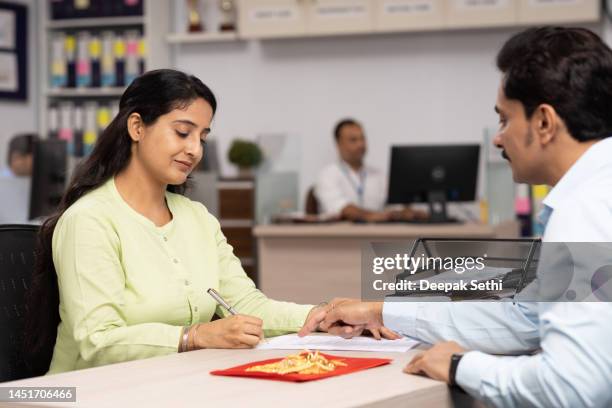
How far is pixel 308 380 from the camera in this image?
165cm

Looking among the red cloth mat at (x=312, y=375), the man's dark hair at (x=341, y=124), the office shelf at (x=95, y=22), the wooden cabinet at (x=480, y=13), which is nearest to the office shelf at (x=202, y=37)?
the office shelf at (x=95, y=22)

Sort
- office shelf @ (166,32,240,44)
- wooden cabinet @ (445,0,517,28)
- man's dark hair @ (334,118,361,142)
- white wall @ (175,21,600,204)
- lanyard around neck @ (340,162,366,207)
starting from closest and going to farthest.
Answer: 1. wooden cabinet @ (445,0,517,28)
2. man's dark hair @ (334,118,361,142)
3. lanyard around neck @ (340,162,366,207)
4. white wall @ (175,21,600,204)
5. office shelf @ (166,32,240,44)

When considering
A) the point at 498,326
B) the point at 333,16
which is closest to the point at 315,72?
the point at 333,16

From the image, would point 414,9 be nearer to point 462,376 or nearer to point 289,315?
point 289,315

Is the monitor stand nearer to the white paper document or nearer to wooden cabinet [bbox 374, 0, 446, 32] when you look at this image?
wooden cabinet [bbox 374, 0, 446, 32]

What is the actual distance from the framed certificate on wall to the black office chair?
5.64 metres

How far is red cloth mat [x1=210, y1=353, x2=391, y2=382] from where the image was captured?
1668 millimetres

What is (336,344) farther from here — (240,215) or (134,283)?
(240,215)

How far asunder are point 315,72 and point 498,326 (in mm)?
5717

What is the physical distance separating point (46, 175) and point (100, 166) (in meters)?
3.03

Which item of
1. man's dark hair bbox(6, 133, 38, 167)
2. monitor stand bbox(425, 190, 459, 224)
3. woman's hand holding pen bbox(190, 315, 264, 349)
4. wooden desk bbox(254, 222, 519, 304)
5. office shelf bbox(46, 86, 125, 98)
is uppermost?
office shelf bbox(46, 86, 125, 98)

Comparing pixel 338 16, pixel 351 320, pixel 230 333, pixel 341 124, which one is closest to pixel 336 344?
pixel 351 320

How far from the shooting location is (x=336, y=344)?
2.09 meters

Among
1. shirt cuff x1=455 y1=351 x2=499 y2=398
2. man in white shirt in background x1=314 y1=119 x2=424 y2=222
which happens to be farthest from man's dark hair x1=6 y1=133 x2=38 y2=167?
shirt cuff x1=455 y1=351 x2=499 y2=398
